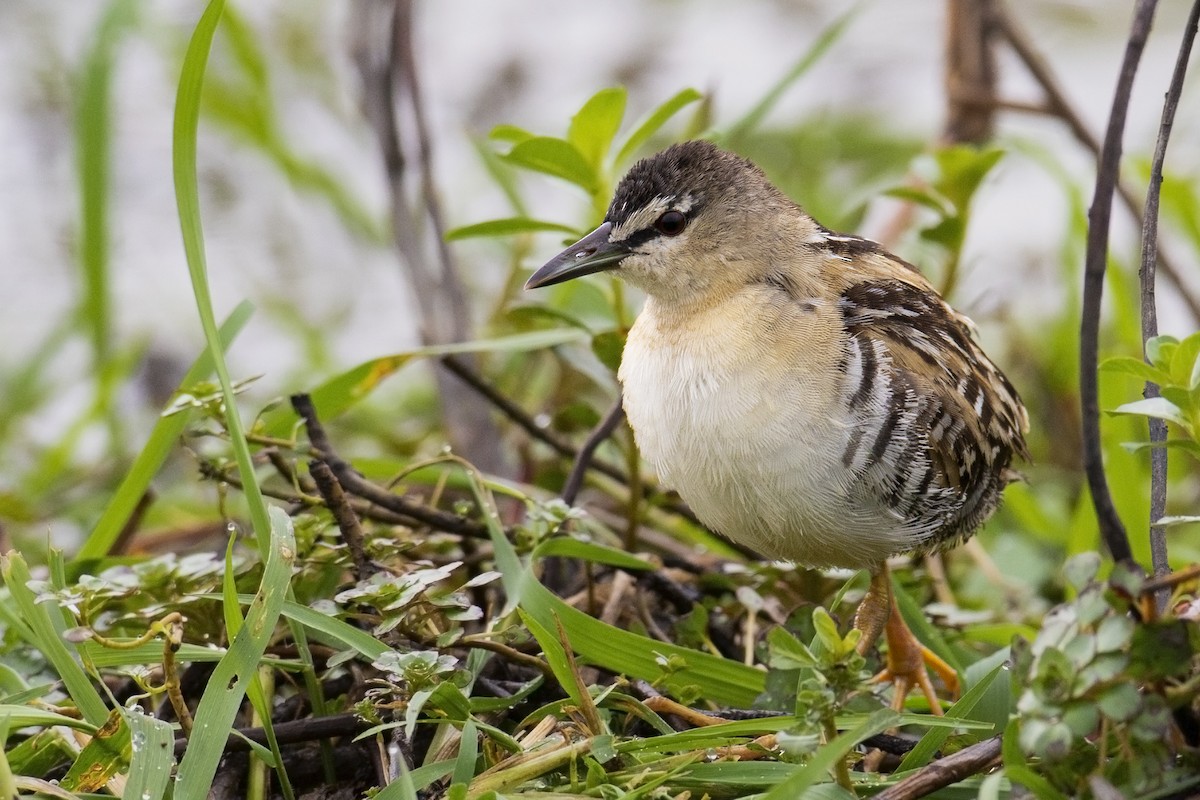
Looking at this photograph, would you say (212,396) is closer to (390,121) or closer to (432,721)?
(432,721)

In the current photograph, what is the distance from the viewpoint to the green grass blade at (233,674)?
7.58 ft

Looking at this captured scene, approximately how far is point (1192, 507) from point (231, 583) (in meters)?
3.76

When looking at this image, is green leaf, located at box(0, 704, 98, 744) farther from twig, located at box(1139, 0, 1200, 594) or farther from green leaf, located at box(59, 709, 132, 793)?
twig, located at box(1139, 0, 1200, 594)

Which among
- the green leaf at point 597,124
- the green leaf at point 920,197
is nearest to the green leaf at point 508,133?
the green leaf at point 597,124

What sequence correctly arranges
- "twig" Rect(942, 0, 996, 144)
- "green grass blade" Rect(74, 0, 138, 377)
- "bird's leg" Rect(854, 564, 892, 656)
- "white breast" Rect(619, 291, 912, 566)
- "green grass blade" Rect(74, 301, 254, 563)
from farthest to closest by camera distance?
"twig" Rect(942, 0, 996, 144) < "green grass blade" Rect(74, 0, 138, 377) < "bird's leg" Rect(854, 564, 892, 656) < "green grass blade" Rect(74, 301, 254, 563) < "white breast" Rect(619, 291, 912, 566)

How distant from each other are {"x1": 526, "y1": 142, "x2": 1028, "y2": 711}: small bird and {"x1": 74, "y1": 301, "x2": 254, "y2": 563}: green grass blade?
0.77 m

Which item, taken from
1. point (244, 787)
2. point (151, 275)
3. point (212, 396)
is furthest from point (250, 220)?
point (244, 787)

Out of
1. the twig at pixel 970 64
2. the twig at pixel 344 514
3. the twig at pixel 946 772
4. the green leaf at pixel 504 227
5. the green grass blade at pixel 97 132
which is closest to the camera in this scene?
the twig at pixel 946 772

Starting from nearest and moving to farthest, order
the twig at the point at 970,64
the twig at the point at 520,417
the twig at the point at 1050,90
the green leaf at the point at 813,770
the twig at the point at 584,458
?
the green leaf at the point at 813,770 → the twig at the point at 584,458 → the twig at the point at 520,417 → the twig at the point at 1050,90 → the twig at the point at 970,64

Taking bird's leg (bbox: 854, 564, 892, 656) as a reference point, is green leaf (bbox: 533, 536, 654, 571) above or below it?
above

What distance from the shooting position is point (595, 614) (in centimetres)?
326

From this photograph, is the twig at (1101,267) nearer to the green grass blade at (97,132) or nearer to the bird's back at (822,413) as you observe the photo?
the bird's back at (822,413)

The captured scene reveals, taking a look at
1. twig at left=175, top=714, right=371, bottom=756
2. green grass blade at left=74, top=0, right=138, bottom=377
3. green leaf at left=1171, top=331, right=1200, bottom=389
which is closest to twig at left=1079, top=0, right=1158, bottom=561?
green leaf at left=1171, top=331, right=1200, bottom=389

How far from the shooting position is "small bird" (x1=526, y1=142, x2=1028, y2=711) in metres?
2.99
